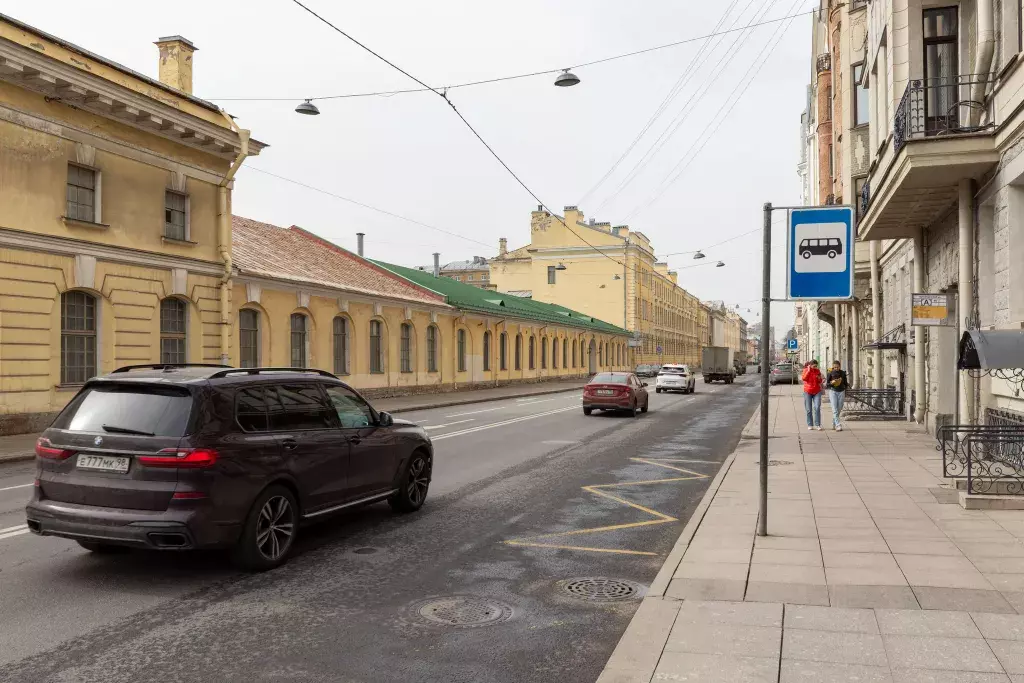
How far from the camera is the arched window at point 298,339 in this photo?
27.7 meters

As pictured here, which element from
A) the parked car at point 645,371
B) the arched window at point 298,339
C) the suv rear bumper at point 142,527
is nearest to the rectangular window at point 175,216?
the arched window at point 298,339

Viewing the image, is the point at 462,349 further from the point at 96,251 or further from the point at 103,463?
the point at 103,463

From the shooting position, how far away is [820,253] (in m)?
7.10

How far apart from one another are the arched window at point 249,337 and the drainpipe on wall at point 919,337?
1898 centimetres

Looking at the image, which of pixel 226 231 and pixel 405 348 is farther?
pixel 405 348

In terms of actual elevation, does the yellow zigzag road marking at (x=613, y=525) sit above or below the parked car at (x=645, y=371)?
below

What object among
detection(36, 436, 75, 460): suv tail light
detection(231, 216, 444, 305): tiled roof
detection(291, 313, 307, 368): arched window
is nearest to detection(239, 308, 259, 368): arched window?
detection(231, 216, 444, 305): tiled roof

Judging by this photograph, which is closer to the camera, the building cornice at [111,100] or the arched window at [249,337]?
the building cornice at [111,100]

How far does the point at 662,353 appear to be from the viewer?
9294cm

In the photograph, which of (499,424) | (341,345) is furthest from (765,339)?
(341,345)

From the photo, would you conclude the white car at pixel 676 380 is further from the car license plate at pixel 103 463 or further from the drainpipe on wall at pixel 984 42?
the car license plate at pixel 103 463

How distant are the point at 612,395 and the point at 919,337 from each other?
8942 millimetres

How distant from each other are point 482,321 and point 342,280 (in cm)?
1399

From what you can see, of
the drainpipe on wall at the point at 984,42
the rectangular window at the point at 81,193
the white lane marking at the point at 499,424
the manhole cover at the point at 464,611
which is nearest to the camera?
the manhole cover at the point at 464,611
